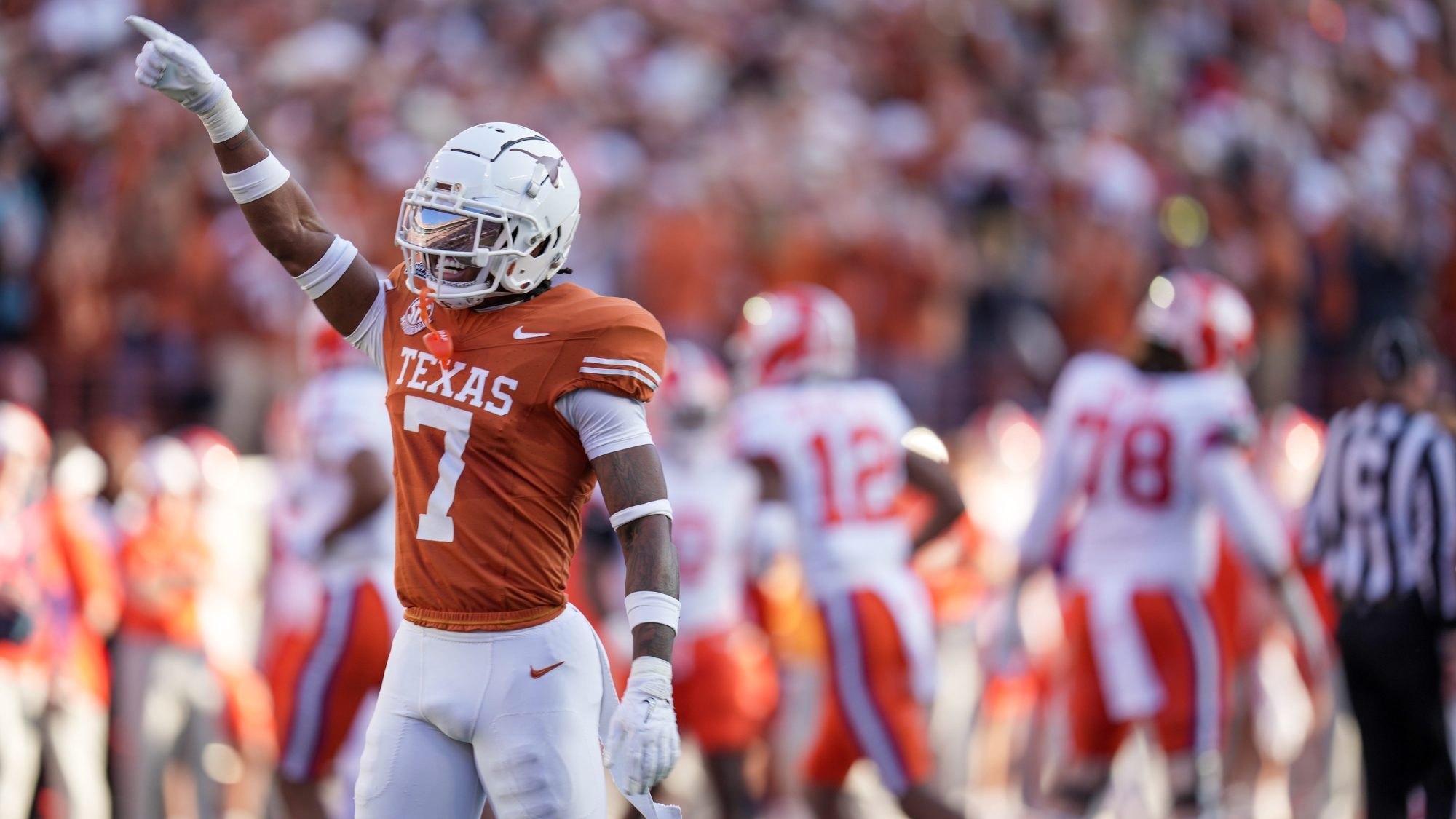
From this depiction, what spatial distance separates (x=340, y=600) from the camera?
680cm

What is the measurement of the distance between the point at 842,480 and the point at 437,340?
3.15 m

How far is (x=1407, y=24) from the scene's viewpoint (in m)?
18.6

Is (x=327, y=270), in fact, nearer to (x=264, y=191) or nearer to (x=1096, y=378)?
(x=264, y=191)

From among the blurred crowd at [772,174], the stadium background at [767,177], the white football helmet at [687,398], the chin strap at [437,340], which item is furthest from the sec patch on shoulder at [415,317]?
the blurred crowd at [772,174]

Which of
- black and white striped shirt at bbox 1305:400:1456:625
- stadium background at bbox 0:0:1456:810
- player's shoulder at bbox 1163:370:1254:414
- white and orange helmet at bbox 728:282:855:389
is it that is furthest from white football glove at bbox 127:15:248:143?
stadium background at bbox 0:0:1456:810

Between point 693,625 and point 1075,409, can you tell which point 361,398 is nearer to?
point 693,625

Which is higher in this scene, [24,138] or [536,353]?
[536,353]

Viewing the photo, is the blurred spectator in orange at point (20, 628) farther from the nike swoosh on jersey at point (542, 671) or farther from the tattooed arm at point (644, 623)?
the tattooed arm at point (644, 623)

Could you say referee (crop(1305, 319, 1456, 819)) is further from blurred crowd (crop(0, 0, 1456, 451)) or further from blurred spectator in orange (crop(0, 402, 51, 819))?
blurred crowd (crop(0, 0, 1456, 451))

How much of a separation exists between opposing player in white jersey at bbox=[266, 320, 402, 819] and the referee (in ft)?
11.5

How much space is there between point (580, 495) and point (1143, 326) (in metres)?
3.58

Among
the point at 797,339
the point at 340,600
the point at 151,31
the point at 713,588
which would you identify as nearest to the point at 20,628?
the point at 340,600

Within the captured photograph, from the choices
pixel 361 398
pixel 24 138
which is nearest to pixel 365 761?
pixel 361 398

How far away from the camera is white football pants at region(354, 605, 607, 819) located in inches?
158
